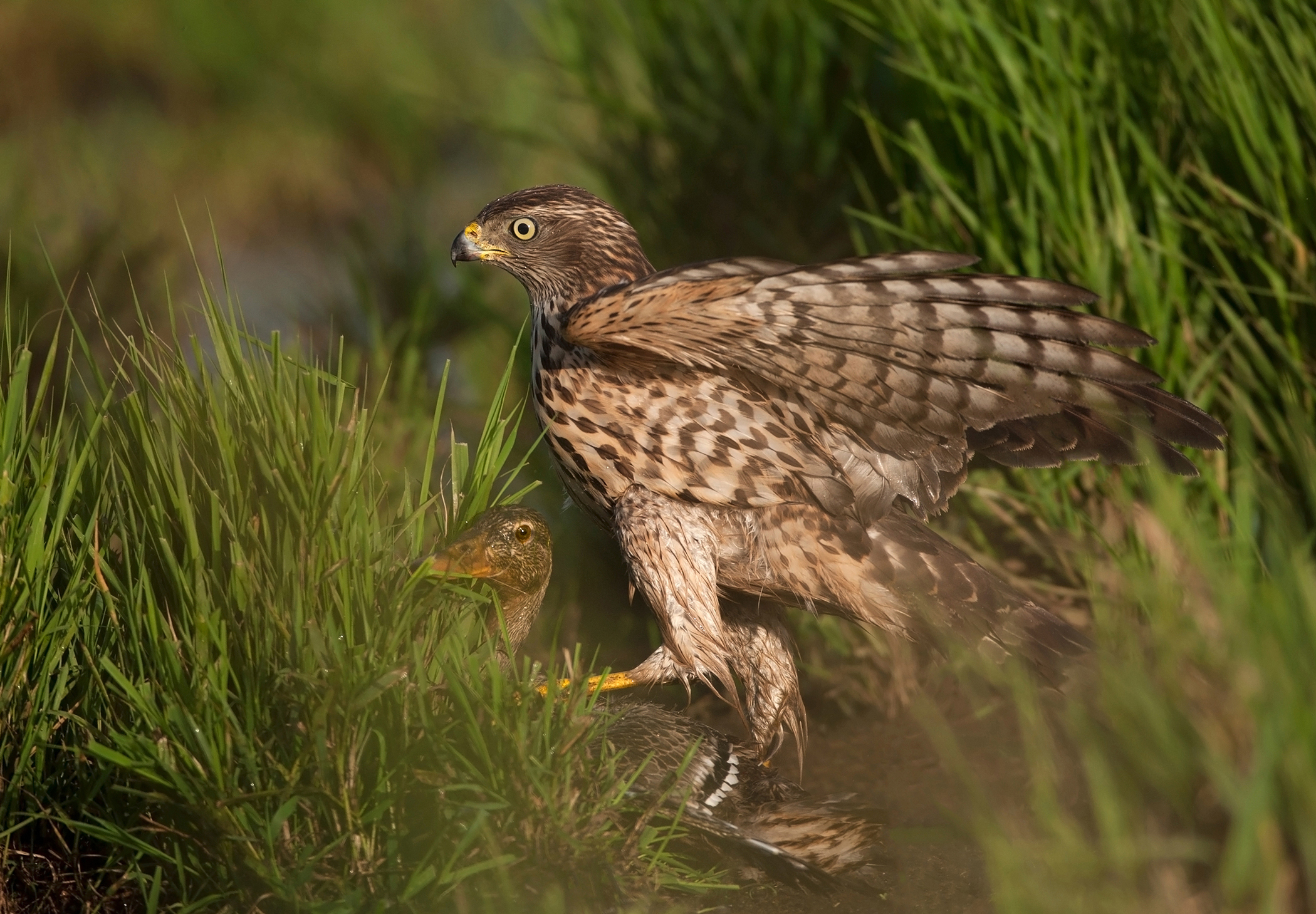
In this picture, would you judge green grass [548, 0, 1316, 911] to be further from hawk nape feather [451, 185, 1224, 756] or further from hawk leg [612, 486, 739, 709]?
hawk leg [612, 486, 739, 709]

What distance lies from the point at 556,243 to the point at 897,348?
4.30ft

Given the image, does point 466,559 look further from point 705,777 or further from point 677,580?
point 705,777

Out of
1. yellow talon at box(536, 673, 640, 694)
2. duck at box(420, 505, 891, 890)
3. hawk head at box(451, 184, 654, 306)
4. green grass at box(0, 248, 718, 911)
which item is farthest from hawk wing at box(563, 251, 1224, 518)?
green grass at box(0, 248, 718, 911)

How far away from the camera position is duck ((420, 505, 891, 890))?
10.0 feet

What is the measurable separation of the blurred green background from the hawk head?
2.22 feet

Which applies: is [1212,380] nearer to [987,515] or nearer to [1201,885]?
[987,515]

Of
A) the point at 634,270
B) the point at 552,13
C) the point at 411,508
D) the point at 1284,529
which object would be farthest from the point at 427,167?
the point at 1284,529

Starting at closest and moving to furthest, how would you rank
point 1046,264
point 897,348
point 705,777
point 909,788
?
1. point 897,348
2. point 705,777
3. point 909,788
4. point 1046,264

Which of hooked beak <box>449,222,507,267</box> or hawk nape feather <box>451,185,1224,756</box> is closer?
hawk nape feather <box>451,185,1224,756</box>

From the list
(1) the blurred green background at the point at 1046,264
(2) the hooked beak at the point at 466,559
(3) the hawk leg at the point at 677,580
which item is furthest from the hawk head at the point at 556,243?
(2) the hooked beak at the point at 466,559

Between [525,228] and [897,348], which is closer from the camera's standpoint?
[897,348]

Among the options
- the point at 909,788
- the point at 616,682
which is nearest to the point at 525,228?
the point at 616,682

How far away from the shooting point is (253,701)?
257 centimetres

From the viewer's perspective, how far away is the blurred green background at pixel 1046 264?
184 cm
